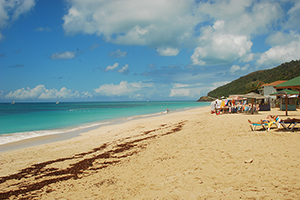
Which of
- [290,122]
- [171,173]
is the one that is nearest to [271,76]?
[290,122]

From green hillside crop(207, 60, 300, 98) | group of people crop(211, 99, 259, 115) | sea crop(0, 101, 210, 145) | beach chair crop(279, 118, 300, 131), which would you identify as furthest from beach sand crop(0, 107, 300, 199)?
green hillside crop(207, 60, 300, 98)

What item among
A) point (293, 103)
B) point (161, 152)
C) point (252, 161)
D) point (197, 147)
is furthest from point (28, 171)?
point (293, 103)

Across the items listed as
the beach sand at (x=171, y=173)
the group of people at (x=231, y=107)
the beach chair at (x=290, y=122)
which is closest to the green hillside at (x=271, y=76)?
the group of people at (x=231, y=107)

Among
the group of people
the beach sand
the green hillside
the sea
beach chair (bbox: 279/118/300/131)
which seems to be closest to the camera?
the beach sand

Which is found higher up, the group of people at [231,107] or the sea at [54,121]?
the group of people at [231,107]

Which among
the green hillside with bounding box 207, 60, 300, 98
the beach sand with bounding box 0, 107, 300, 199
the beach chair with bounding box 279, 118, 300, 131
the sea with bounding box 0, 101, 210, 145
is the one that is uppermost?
the green hillside with bounding box 207, 60, 300, 98

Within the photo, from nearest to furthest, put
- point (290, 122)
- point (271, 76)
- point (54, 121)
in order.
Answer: point (290, 122) → point (54, 121) → point (271, 76)

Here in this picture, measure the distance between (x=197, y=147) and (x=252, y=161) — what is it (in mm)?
2180

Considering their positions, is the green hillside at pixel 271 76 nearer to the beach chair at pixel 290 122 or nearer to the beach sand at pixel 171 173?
the beach chair at pixel 290 122

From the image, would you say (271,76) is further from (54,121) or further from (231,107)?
(54,121)

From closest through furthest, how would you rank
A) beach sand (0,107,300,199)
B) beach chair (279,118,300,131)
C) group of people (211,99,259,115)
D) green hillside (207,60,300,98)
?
1. beach sand (0,107,300,199)
2. beach chair (279,118,300,131)
3. group of people (211,99,259,115)
4. green hillside (207,60,300,98)

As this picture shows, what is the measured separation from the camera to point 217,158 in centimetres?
530

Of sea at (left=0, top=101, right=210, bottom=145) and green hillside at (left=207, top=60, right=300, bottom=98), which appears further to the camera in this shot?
green hillside at (left=207, top=60, right=300, bottom=98)

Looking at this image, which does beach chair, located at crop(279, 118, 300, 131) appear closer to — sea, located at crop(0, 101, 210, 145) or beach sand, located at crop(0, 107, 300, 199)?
beach sand, located at crop(0, 107, 300, 199)
